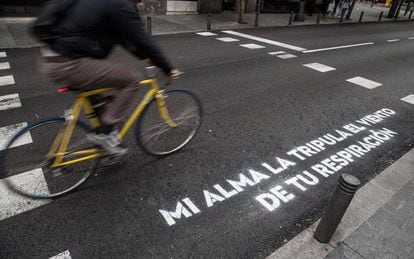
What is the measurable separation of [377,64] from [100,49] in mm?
9564

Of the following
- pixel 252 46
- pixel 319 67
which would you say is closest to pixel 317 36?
pixel 252 46

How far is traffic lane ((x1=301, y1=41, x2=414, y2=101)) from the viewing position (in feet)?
25.6

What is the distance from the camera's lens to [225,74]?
24.6 ft

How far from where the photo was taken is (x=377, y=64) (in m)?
9.77

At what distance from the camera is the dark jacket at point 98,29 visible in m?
2.48

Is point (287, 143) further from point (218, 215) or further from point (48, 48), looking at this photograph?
point (48, 48)

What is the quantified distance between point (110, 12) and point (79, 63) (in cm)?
53

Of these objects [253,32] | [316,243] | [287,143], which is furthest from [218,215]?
[253,32]

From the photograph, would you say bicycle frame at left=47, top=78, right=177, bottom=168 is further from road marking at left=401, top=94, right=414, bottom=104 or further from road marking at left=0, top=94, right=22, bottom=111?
road marking at left=401, top=94, right=414, bottom=104

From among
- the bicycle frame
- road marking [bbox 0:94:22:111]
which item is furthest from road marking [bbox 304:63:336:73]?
road marking [bbox 0:94:22:111]

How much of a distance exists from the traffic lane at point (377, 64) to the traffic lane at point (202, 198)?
233 cm

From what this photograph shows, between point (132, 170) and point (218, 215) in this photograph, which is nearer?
point (218, 215)

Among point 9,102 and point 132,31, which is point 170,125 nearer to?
point 132,31

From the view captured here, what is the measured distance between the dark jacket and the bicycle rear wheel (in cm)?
76
